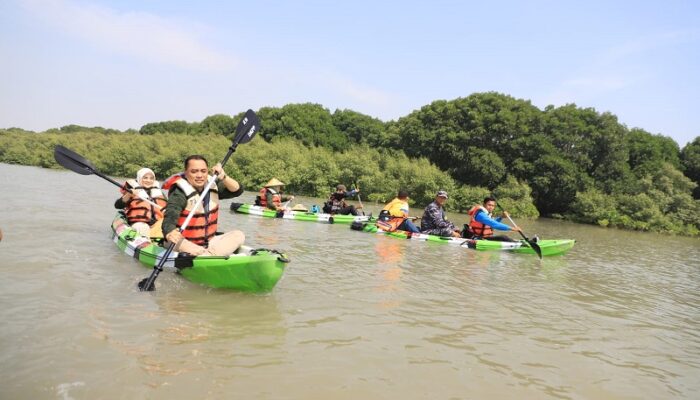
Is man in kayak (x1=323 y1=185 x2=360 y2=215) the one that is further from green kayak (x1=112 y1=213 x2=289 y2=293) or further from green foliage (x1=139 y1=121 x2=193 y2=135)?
green foliage (x1=139 y1=121 x2=193 y2=135)

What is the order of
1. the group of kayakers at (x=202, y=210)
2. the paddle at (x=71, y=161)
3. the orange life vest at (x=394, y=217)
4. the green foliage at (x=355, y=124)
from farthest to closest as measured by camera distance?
the green foliage at (x=355, y=124) < the orange life vest at (x=394, y=217) < the paddle at (x=71, y=161) < the group of kayakers at (x=202, y=210)

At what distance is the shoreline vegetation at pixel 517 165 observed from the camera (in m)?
23.6

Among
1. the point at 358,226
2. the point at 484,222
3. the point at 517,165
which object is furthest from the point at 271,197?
the point at 517,165

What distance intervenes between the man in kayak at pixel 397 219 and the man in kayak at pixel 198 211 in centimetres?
620

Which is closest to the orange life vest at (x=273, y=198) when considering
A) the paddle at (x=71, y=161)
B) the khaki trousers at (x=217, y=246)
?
the paddle at (x=71, y=161)

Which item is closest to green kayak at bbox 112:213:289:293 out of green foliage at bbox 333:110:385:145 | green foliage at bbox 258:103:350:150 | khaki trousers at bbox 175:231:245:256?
khaki trousers at bbox 175:231:245:256

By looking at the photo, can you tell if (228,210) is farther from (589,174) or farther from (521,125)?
(589,174)

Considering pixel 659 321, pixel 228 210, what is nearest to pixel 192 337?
pixel 659 321

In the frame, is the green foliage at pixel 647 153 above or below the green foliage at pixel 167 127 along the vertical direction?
below

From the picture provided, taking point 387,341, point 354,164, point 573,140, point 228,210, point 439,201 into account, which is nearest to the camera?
point 387,341

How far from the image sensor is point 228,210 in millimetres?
14859

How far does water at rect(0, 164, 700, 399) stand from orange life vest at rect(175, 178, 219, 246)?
509 mm

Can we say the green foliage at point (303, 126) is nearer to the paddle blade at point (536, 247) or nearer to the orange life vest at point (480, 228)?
the orange life vest at point (480, 228)

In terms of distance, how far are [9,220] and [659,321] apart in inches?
408
